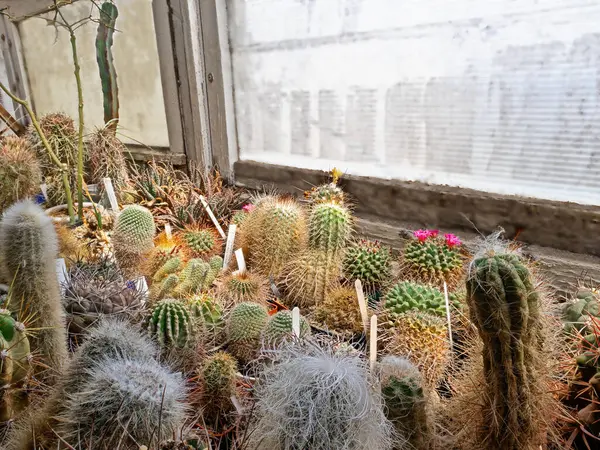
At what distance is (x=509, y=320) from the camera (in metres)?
0.77

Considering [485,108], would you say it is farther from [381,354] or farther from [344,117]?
[381,354]

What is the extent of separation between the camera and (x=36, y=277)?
1.04m

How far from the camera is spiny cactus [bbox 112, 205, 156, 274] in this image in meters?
1.85

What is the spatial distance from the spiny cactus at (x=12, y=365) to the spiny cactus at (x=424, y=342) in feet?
3.13

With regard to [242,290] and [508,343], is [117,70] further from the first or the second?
[508,343]

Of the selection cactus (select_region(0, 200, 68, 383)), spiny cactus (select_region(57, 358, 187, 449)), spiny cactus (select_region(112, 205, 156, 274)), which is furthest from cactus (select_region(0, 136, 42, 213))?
spiny cactus (select_region(57, 358, 187, 449))

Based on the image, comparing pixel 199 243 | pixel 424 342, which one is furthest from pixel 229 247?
pixel 424 342

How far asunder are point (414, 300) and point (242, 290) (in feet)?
2.10

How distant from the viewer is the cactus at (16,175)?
2.12 metres

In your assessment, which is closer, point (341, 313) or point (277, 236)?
point (341, 313)

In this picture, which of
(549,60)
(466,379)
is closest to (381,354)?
A: (466,379)

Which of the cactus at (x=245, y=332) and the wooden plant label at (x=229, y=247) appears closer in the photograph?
the cactus at (x=245, y=332)

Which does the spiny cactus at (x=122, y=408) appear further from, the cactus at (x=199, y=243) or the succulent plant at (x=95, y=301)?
the cactus at (x=199, y=243)

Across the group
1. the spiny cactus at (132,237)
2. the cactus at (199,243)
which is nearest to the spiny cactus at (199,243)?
the cactus at (199,243)
